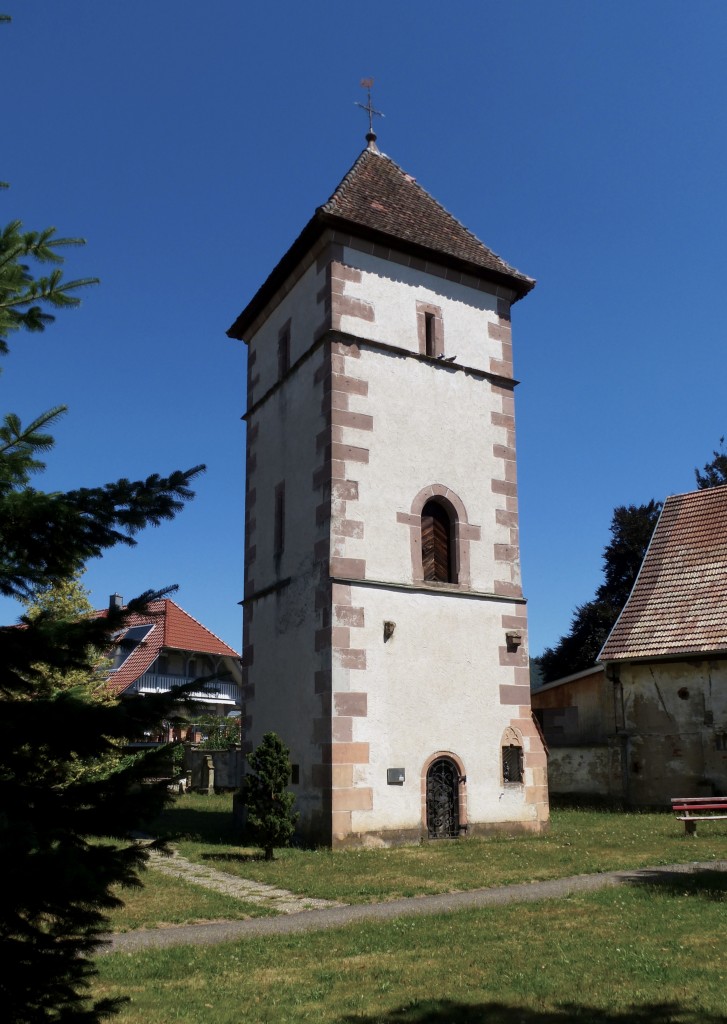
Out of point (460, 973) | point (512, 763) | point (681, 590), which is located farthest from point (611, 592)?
point (460, 973)

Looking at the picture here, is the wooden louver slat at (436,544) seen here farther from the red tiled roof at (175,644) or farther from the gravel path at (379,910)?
the red tiled roof at (175,644)

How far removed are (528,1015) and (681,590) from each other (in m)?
18.9

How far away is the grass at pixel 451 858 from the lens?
35.7 ft

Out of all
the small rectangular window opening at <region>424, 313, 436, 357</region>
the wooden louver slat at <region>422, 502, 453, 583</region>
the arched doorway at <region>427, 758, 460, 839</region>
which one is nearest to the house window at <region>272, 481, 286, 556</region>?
the wooden louver slat at <region>422, 502, 453, 583</region>

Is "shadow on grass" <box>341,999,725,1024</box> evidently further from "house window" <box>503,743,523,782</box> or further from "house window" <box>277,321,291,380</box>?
"house window" <box>277,321,291,380</box>

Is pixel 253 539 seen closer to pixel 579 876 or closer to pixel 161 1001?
pixel 579 876

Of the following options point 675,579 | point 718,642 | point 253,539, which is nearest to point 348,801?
point 253,539

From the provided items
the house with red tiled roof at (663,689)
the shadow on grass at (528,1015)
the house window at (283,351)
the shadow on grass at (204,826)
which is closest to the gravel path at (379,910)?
the shadow on grass at (528,1015)

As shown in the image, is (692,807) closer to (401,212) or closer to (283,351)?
(283,351)

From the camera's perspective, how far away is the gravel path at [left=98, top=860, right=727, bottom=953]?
809 cm

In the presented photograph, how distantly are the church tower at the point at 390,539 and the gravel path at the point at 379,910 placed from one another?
4.45 meters

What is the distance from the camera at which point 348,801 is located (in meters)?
14.2

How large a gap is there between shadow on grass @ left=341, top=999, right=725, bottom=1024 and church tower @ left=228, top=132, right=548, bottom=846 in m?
8.52

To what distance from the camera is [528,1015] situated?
5.57 metres
